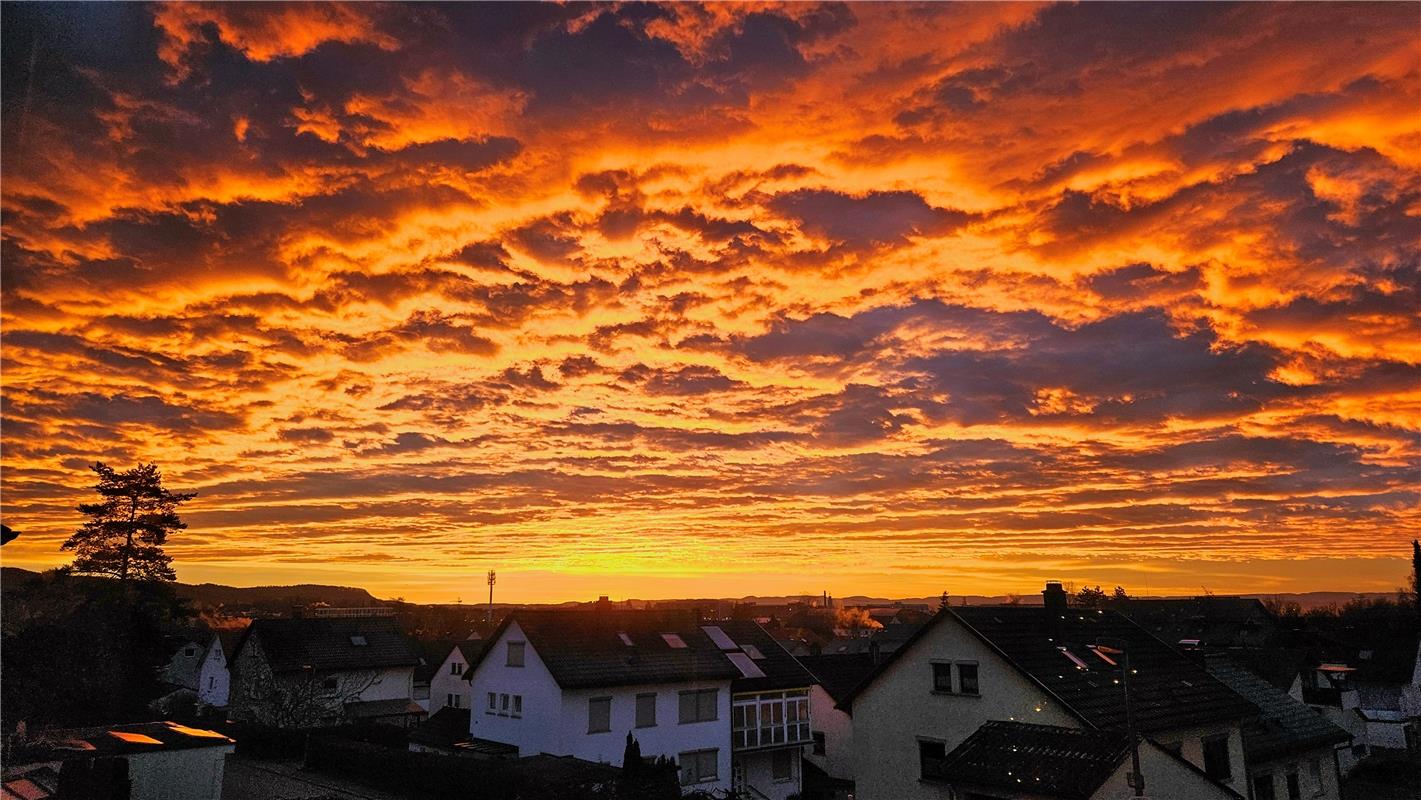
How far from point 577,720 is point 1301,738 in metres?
31.9

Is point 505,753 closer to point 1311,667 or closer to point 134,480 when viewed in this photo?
point 134,480

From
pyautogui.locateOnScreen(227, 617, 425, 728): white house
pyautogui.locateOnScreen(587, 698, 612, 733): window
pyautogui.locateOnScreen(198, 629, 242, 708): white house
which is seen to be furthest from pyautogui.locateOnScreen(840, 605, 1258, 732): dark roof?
pyautogui.locateOnScreen(198, 629, 242, 708): white house

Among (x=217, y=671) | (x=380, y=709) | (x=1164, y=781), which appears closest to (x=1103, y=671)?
(x=1164, y=781)

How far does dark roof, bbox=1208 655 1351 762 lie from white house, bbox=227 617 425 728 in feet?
166

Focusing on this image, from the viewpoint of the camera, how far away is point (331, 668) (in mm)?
59094

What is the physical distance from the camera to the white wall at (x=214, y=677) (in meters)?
63.9

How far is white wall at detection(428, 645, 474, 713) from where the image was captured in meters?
63.6

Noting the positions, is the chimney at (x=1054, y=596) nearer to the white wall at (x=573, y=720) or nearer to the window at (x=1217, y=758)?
the window at (x=1217, y=758)

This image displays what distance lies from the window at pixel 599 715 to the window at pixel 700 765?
15.6 feet

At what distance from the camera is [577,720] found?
41156 millimetres

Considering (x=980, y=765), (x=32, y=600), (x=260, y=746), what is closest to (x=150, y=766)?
(x=260, y=746)

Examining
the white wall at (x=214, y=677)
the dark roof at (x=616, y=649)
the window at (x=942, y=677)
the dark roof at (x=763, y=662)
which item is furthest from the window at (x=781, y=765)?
the white wall at (x=214, y=677)

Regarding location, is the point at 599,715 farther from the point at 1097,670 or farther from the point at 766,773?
the point at 1097,670

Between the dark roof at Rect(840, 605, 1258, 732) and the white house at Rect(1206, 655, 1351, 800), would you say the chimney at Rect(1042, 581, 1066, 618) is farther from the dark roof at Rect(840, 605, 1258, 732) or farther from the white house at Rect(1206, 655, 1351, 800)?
the white house at Rect(1206, 655, 1351, 800)
